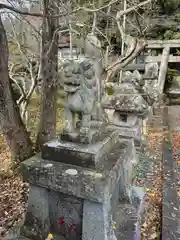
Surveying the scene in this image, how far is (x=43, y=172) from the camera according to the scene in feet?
6.39

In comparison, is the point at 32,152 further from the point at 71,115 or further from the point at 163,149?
the point at 163,149

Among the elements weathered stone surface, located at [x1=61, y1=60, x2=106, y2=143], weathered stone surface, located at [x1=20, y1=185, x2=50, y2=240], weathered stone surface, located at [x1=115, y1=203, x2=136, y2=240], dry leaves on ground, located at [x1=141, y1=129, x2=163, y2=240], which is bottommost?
dry leaves on ground, located at [x1=141, y1=129, x2=163, y2=240]

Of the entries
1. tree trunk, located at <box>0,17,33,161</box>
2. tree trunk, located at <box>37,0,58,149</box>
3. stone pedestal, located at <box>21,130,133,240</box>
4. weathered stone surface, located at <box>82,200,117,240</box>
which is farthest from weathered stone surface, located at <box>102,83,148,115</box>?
weathered stone surface, located at <box>82,200,117,240</box>

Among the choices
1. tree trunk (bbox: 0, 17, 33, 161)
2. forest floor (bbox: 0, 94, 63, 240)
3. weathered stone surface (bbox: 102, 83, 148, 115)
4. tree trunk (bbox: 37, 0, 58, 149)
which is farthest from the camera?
weathered stone surface (bbox: 102, 83, 148, 115)

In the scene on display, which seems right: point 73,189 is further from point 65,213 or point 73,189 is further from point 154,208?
point 154,208

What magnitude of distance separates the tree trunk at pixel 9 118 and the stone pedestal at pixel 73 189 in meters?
1.61

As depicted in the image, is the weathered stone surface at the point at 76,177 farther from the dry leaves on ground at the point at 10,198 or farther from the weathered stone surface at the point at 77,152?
the dry leaves on ground at the point at 10,198

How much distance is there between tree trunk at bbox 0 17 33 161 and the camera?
3328 millimetres

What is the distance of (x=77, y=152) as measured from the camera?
1916 millimetres

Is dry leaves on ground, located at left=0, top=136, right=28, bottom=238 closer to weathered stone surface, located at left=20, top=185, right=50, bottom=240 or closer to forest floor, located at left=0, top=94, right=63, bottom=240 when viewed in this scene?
forest floor, located at left=0, top=94, right=63, bottom=240

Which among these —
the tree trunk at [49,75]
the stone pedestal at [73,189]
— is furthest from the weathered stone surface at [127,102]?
the stone pedestal at [73,189]

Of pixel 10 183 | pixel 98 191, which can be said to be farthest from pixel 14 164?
pixel 98 191

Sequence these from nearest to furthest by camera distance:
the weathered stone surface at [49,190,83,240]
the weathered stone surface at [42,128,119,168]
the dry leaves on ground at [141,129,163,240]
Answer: the weathered stone surface at [42,128,119,168], the weathered stone surface at [49,190,83,240], the dry leaves on ground at [141,129,163,240]

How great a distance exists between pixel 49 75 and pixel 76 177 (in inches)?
100
